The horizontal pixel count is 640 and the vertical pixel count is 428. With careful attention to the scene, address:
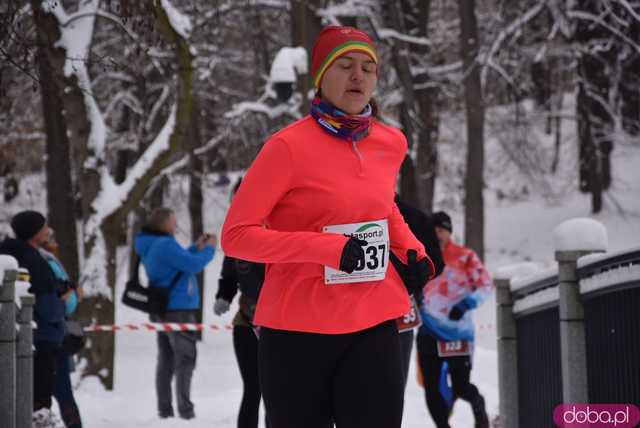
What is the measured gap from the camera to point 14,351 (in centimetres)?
639

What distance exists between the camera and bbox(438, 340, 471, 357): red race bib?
777 cm

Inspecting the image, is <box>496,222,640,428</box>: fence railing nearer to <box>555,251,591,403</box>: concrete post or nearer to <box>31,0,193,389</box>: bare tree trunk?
<box>555,251,591,403</box>: concrete post

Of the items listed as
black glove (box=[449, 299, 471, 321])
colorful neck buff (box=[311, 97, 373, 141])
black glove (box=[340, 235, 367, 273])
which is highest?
colorful neck buff (box=[311, 97, 373, 141])

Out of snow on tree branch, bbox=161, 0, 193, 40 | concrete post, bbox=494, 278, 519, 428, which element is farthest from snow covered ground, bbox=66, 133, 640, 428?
snow on tree branch, bbox=161, 0, 193, 40

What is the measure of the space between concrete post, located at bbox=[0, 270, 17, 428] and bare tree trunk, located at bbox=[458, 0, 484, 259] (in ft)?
46.1

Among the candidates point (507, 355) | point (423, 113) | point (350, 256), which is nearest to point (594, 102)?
point (423, 113)

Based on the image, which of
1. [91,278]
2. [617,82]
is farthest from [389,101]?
[91,278]

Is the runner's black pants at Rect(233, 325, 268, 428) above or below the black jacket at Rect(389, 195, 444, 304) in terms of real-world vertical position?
below

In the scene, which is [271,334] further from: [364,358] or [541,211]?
[541,211]

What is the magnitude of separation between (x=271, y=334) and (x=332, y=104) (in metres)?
0.84

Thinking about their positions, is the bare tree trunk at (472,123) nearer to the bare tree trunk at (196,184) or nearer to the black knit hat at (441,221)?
the bare tree trunk at (196,184)

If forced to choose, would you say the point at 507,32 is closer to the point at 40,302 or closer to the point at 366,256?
the point at 40,302

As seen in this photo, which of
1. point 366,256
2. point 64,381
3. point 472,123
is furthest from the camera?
point 472,123

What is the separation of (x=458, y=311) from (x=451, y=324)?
110mm
